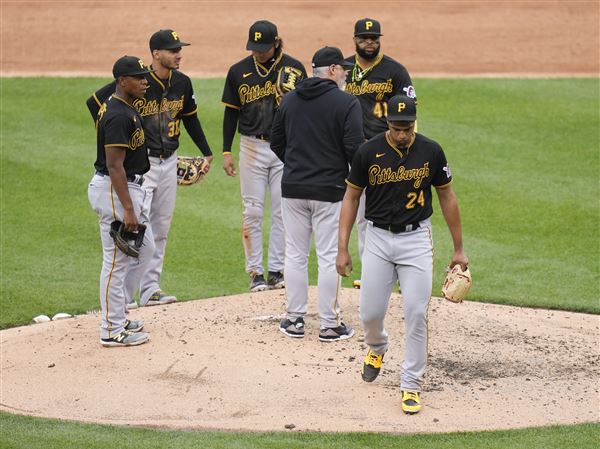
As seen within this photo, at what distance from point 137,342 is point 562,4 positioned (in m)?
16.6

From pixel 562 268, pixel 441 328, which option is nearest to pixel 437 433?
pixel 441 328

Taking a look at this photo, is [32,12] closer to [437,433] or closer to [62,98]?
[62,98]

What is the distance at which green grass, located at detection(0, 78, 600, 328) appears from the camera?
10070mm

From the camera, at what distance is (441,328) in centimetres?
827

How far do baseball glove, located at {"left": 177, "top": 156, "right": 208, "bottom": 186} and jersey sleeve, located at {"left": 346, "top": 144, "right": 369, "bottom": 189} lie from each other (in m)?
2.67

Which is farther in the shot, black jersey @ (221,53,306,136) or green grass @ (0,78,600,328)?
green grass @ (0,78,600,328)

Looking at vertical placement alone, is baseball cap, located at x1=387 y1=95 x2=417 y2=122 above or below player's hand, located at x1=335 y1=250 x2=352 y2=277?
above

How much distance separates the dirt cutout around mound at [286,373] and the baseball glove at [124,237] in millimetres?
707

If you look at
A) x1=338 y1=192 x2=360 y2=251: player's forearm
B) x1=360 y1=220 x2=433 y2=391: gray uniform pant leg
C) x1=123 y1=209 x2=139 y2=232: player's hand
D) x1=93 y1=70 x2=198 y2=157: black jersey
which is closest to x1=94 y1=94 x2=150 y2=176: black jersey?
x1=123 y1=209 x2=139 y2=232: player's hand

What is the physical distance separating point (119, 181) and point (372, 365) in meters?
2.15

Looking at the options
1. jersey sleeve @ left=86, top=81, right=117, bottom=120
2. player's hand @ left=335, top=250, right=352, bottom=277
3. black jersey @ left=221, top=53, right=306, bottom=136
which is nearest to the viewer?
player's hand @ left=335, top=250, right=352, bottom=277

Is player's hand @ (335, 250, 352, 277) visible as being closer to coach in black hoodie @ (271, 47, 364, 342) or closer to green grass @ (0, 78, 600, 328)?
coach in black hoodie @ (271, 47, 364, 342)

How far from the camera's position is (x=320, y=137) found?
7.67 meters

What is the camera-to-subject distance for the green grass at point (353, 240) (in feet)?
20.9
